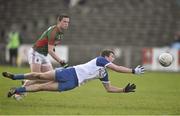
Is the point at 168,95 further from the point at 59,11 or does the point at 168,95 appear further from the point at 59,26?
the point at 59,11

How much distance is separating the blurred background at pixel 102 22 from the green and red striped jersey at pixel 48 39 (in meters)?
18.4

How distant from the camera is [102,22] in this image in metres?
37.8

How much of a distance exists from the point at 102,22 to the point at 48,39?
21888 millimetres

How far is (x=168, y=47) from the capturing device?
3497 centimetres

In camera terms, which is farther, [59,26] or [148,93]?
[148,93]

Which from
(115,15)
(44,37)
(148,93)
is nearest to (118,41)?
(115,15)

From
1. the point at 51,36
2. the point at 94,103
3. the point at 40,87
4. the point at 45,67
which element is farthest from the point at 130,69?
the point at 45,67

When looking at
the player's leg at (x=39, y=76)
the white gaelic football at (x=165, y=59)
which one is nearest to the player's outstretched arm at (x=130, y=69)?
the player's leg at (x=39, y=76)

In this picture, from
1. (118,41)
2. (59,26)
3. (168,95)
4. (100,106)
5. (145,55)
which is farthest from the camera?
(118,41)

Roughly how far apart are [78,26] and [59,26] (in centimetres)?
2189

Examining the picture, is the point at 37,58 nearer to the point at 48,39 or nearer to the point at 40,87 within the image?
the point at 48,39

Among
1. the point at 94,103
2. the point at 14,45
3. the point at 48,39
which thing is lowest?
the point at 94,103

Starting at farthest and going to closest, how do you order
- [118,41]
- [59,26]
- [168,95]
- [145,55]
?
[118,41] → [145,55] → [168,95] → [59,26]

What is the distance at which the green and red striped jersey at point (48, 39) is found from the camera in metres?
15.9
